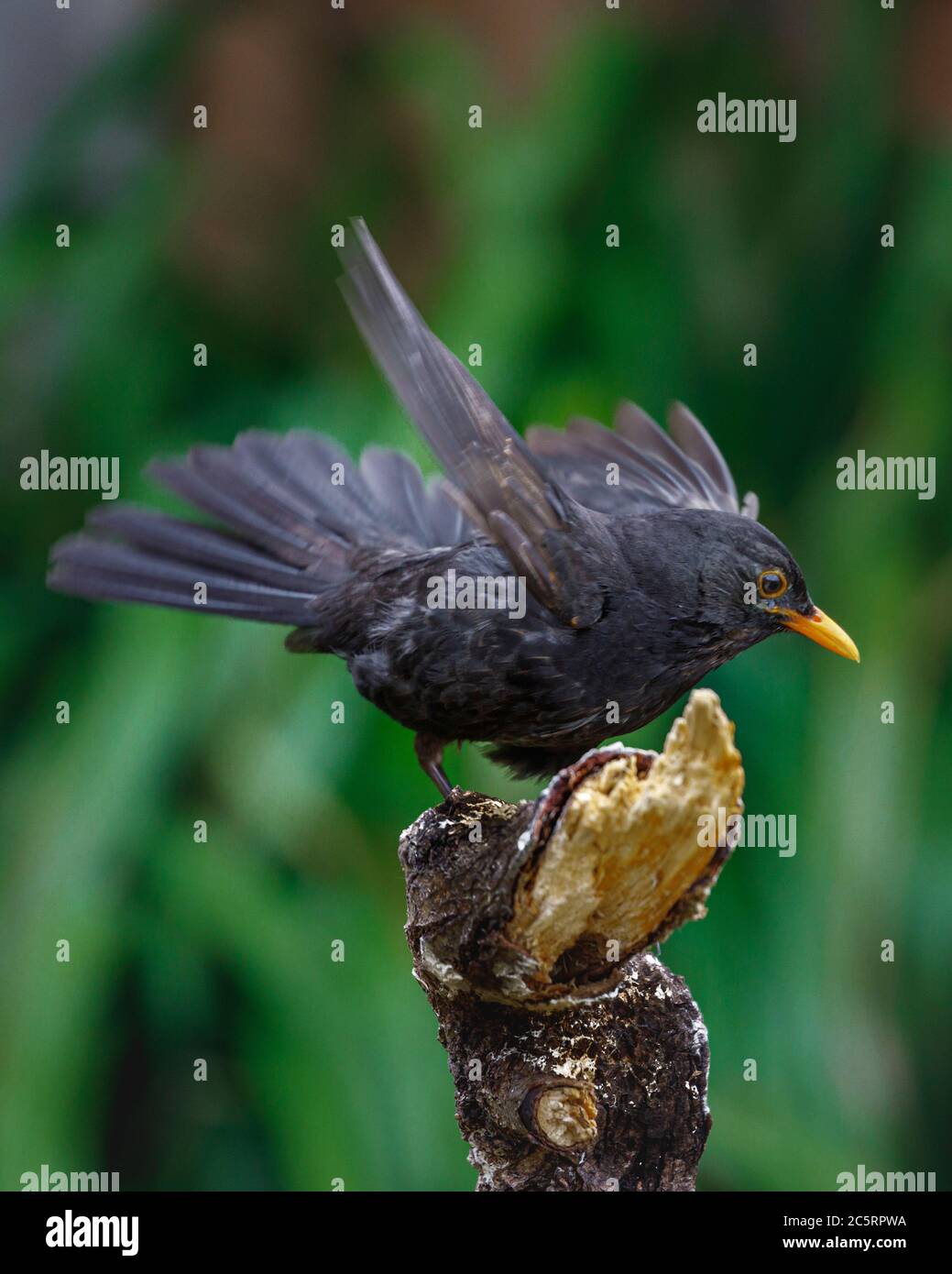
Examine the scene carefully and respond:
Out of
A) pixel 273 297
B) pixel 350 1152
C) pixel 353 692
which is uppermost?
pixel 273 297

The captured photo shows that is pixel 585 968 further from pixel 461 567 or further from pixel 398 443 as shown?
pixel 398 443

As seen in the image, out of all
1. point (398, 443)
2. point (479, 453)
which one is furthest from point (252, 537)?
point (398, 443)

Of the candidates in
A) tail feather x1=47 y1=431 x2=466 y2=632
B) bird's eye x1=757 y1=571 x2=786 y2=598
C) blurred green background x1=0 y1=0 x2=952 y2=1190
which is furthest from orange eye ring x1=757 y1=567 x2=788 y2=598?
blurred green background x1=0 y1=0 x2=952 y2=1190

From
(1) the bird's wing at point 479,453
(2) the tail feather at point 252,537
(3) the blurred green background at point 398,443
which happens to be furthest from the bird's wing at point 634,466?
(3) the blurred green background at point 398,443

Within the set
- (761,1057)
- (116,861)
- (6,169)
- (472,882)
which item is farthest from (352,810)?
(6,169)

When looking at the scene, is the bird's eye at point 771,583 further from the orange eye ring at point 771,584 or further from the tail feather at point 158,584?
the tail feather at point 158,584

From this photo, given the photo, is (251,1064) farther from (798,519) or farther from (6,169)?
(6,169)

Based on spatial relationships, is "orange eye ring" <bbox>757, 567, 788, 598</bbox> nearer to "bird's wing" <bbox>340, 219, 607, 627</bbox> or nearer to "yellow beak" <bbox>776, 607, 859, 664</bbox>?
"yellow beak" <bbox>776, 607, 859, 664</bbox>
